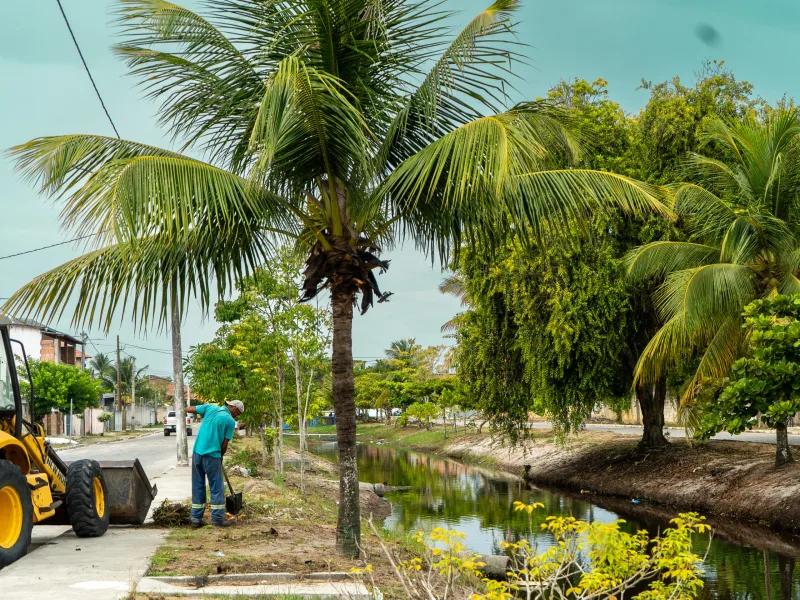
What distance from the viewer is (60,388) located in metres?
52.2

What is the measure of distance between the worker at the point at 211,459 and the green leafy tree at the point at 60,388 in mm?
40541

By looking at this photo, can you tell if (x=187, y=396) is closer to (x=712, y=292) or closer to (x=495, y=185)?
(x=712, y=292)

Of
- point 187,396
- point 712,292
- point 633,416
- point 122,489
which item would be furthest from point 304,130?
point 187,396

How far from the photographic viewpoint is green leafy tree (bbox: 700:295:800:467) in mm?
9727

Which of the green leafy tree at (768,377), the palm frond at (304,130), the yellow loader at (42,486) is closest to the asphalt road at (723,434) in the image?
the green leafy tree at (768,377)

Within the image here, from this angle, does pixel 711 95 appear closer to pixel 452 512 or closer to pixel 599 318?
pixel 599 318

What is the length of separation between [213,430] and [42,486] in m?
2.44

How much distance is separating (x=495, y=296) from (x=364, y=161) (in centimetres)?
1816

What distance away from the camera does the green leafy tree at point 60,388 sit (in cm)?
5091

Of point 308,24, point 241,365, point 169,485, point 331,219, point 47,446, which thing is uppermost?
point 308,24

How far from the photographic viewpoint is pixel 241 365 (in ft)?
63.0

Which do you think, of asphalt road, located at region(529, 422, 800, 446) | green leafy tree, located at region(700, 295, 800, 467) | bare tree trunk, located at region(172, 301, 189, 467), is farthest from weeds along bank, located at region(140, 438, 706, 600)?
asphalt road, located at region(529, 422, 800, 446)

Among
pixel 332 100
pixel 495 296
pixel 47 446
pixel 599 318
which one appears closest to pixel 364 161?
pixel 332 100

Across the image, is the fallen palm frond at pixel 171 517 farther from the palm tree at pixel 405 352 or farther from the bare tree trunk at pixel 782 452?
the palm tree at pixel 405 352
